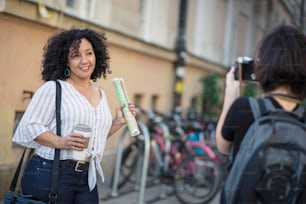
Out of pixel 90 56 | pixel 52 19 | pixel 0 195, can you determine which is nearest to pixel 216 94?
pixel 52 19

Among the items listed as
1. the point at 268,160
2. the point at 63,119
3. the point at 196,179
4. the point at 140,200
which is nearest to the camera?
the point at 268,160

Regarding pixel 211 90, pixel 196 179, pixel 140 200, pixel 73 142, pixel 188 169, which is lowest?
pixel 140 200

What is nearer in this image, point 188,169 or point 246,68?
point 246,68

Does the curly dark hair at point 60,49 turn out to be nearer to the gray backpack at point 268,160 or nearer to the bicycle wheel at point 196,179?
the gray backpack at point 268,160

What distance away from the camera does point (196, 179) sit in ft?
22.8

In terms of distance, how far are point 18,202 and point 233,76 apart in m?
1.33

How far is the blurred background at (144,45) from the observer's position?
5559 millimetres

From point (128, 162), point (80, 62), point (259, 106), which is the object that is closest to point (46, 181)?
point (80, 62)

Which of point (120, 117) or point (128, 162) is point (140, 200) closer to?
point (128, 162)

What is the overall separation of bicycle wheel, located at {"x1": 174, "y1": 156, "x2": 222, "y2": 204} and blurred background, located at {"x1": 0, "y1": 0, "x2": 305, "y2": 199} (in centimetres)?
110

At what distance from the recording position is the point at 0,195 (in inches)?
210

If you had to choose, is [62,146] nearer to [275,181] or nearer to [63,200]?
[63,200]

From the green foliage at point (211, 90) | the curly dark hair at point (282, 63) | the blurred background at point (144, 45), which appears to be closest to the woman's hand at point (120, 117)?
the blurred background at point (144, 45)

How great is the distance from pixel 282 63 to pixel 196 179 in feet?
14.9
